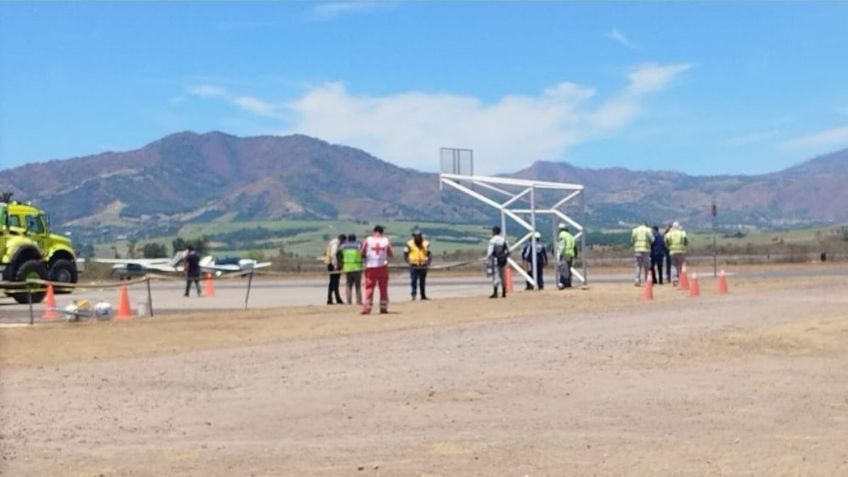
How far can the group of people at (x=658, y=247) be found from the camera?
3272 centimetres

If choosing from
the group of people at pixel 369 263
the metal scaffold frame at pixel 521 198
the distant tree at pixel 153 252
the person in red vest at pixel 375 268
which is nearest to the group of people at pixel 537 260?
the metal scaffold frame at pixel 521 198

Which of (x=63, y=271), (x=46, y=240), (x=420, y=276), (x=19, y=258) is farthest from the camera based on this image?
(x=63, y=271)

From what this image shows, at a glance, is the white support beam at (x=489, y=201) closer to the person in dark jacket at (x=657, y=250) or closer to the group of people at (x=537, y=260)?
the group of people at (x=537, y=260)

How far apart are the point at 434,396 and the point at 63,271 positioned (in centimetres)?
2684

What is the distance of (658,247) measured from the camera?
109ft

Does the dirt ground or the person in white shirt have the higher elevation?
the person in white shirt

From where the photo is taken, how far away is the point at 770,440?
425 inches

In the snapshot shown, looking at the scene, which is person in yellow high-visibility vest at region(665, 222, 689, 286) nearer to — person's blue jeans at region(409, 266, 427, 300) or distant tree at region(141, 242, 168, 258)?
person's blue jeans at region(409, 266, 427, 300)

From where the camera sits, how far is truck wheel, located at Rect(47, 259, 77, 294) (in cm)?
3731

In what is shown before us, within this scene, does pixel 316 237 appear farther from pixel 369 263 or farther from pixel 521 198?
pixel 369 263

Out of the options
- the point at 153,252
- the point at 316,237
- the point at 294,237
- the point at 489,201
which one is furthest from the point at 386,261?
the point at 294,237

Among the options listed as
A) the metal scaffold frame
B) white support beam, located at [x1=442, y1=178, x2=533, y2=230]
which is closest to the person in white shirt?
the metal scaffold frame

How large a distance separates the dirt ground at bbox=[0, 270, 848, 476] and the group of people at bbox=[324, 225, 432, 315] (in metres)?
1.60

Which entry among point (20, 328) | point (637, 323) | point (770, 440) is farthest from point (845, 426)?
point (20, 328)
